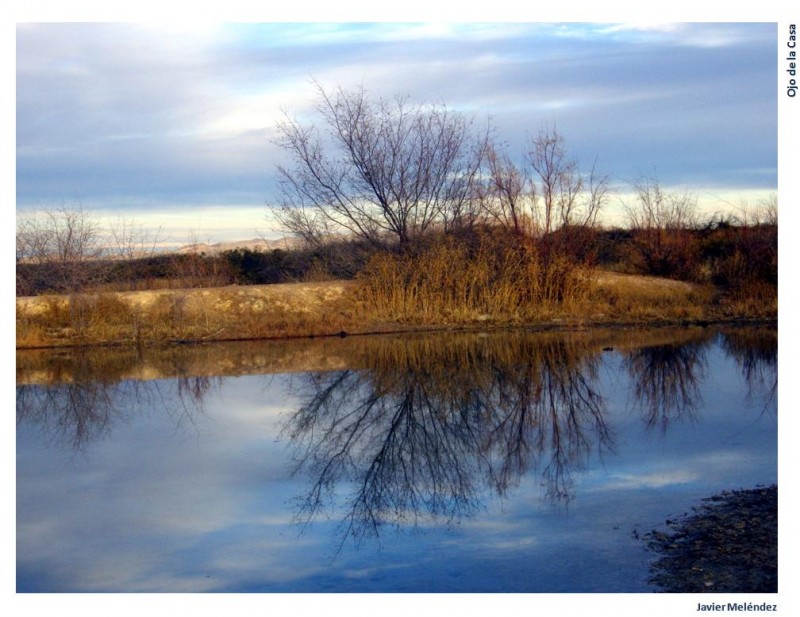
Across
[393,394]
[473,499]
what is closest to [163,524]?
[473,499]

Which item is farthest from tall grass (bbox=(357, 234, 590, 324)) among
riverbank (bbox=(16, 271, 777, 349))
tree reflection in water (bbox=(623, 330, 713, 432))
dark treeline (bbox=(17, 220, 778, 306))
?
tree reflection in water (bbox=(623, 330, 713, 432))

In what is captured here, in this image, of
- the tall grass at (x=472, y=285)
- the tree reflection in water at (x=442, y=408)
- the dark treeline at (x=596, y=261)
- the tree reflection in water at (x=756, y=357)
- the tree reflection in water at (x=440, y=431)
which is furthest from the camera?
the dark treeline at (x=596, y=261)

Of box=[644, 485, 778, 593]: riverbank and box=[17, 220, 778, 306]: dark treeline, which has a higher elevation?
box=[17, 220, 778, 306]: dark treeline

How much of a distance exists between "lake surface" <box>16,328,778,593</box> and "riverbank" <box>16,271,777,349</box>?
10.3ft

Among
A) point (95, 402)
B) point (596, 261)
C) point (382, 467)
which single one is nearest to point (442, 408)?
point (382, 467)

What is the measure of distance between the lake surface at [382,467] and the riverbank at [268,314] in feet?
10.3

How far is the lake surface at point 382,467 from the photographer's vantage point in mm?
5828

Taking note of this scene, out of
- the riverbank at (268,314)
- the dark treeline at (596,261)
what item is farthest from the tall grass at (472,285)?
the dark treeline at (596,261)

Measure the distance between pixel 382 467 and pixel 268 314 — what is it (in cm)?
1107

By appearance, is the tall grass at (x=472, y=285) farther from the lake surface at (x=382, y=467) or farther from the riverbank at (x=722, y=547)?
the riverbank at (x=722, y=547)

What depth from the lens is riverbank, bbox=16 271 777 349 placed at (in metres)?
17.8

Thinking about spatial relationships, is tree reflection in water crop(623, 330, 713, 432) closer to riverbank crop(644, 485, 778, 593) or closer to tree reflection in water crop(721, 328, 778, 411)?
tree reflection in water crop(721, 328, 778, 411)
